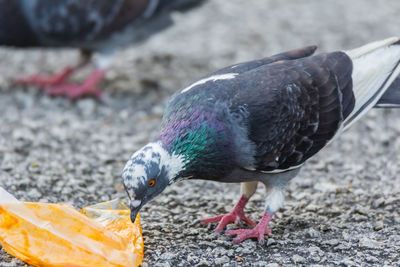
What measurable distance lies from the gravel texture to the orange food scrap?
0.21 metres

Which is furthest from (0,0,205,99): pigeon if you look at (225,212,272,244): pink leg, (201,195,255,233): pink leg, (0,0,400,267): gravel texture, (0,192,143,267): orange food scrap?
(0,192,143,267): orange food scrap

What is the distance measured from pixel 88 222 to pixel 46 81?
4647 mm

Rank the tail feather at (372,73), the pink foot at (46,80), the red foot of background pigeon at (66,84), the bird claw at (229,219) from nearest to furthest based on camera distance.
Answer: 1. the bird claw at (229,219)
2. the tail feather at (372,73)
3. the red foot of background pigeon at (66,84)
4. the pink foot at (46,80)

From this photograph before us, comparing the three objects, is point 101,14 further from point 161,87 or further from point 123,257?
point 123,257

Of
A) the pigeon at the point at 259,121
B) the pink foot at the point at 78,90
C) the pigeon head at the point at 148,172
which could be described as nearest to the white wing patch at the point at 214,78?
the pigeon at the point at 259,121

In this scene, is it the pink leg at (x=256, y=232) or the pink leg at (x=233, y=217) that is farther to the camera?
the pink leg at (x=233, y=217)

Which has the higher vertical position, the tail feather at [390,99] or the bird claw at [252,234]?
the tail feather at [390,99]

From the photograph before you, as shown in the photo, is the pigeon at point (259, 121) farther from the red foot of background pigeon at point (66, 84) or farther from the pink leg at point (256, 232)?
the red foot of background pigeon at point (66, 84)

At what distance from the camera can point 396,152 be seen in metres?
6.29

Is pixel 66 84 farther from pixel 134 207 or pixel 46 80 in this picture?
pixel 134 207

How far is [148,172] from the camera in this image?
3764 millimetres

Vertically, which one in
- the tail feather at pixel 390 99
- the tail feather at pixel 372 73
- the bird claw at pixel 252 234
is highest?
the tail feather at pixel 372 73

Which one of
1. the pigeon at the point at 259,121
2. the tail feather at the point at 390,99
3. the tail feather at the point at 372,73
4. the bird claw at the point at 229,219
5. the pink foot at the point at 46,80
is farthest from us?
the pink foot at the point at 46,80

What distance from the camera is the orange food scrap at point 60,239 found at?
3695mm
